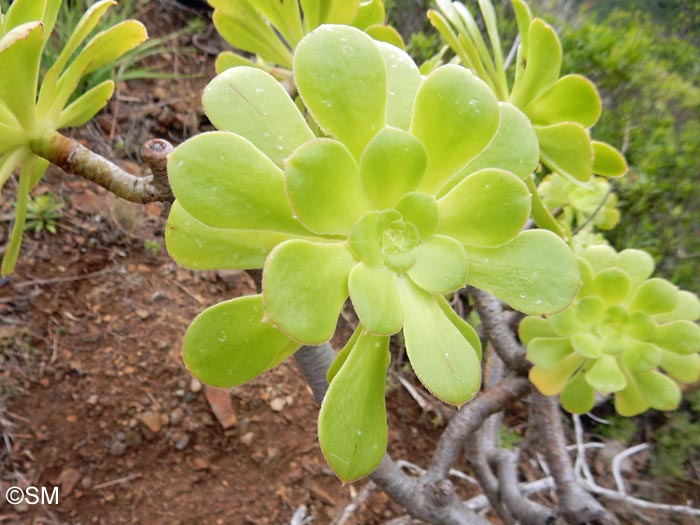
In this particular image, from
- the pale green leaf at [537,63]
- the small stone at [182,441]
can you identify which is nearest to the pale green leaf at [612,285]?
the pale green leaf at [537,63]

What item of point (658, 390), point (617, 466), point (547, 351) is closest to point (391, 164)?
point (547, 351)

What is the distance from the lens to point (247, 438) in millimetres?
1625

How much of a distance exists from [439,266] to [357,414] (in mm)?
186

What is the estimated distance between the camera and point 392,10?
11.0 feet

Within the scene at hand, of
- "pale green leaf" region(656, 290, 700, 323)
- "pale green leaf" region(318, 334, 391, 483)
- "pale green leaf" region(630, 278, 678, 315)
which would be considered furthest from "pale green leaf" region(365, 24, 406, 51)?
"pale green leaf" region(656, 290, 700, 323)

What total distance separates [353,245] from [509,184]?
0.18 m

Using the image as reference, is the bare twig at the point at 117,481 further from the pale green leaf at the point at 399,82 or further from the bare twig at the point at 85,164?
the pale green leaf at the point at 399,82

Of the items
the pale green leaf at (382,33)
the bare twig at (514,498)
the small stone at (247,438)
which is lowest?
the small stone at (247,438)

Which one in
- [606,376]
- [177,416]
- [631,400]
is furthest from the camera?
[177,416]

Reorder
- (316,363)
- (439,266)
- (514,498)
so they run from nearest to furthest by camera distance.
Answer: (439,266)
(316,363)
(514,498)

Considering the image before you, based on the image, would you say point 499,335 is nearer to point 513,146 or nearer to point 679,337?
point 679,337

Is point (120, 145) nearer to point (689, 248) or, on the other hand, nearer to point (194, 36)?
point (194, 36)

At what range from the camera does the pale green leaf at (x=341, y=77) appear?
0.49 metres

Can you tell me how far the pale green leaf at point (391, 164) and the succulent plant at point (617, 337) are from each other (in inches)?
19.2
